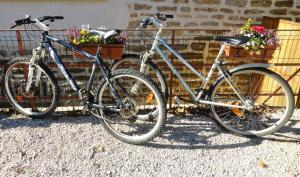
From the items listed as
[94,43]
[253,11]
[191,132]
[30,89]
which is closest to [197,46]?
[253,11]

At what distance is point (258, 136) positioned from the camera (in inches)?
150

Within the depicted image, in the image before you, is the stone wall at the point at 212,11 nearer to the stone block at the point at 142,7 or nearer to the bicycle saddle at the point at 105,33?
the stone block at the point at 142,7

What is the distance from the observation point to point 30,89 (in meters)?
4.10

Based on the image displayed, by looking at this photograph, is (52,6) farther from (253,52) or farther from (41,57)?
(253,52)

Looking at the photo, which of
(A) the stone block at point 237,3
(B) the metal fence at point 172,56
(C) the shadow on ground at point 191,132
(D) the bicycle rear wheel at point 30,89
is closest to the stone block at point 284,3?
(A) the stone block at point 237,3

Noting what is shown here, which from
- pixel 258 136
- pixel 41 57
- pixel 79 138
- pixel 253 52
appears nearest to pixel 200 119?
pixel 258 136

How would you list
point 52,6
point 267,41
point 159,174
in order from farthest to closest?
point 52,6 < point 267,41 < point 159,174

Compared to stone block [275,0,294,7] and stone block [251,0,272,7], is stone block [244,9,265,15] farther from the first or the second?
stone block [275,0,294,7]

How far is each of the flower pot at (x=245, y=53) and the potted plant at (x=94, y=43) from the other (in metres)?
1.19

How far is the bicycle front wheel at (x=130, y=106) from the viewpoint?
3.42 meters

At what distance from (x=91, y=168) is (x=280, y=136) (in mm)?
2128

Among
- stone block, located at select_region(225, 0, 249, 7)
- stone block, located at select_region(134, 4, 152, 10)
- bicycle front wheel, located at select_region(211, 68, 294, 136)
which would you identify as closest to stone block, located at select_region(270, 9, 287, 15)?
stone block, located at select_region(225, 0, 249, 7)

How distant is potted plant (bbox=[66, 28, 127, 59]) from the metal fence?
11.4 inches

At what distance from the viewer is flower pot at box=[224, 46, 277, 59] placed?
3777 mm
